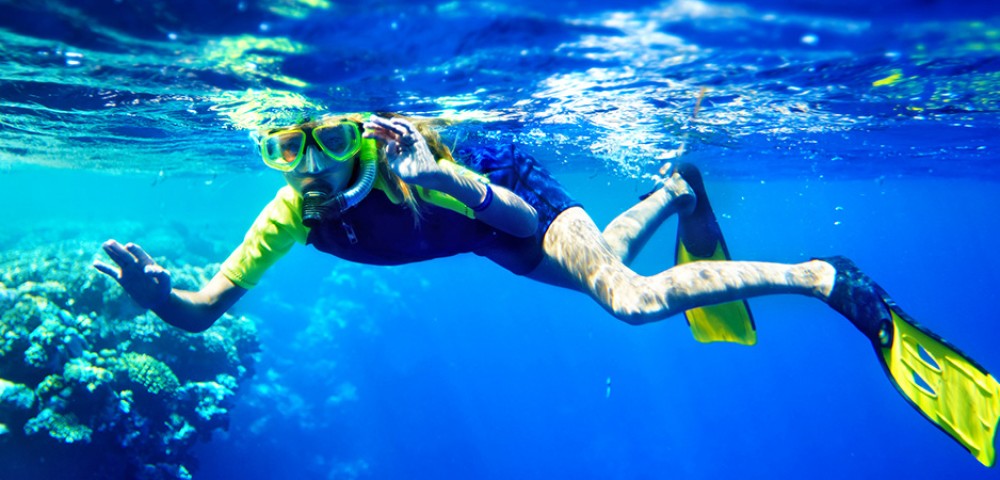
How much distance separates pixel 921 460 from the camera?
35375 mm

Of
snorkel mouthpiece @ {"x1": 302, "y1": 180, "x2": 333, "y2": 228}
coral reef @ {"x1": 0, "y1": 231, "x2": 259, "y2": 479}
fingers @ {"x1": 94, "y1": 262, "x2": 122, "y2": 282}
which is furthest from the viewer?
coral reef @ {"x1": 0, "y1": 231, "x2": 259, "y2": 479}

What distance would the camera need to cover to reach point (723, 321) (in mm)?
6652

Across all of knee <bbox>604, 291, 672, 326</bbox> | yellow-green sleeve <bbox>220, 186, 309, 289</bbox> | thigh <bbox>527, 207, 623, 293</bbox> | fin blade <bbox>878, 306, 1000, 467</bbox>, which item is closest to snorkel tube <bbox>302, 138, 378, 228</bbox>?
yellow-green sleeve <bbox>220, 186, 309, 289</bbox>

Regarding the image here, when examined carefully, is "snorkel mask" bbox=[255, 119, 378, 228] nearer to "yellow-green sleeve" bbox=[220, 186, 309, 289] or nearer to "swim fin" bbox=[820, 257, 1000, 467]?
"yellow-green sleeve" bbox=[220, 186, 309, 289]

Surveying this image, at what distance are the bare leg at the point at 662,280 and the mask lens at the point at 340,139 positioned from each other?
2019 mm

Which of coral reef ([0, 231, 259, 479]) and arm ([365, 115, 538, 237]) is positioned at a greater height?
coral reef ([0, 231, 259, 479])

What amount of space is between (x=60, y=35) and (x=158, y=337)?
266 inches

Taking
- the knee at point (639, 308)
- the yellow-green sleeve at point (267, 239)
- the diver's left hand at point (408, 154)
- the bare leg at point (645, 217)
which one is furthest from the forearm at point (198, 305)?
the bare leg at point (645, 217)

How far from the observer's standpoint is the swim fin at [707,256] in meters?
6.60

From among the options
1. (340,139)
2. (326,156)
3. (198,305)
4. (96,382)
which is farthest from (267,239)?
(96,382)

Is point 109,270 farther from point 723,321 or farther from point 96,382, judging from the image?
point 723,321

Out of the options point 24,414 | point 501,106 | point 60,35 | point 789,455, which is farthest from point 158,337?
point 789,455

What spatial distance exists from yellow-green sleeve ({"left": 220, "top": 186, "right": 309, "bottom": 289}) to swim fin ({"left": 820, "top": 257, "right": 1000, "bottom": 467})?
465 centimetres

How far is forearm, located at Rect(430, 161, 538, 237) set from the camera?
362 cm
